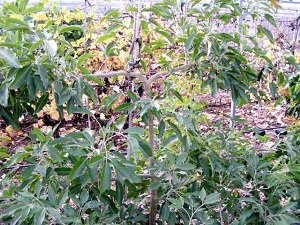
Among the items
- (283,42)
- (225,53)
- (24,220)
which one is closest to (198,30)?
(225,53)

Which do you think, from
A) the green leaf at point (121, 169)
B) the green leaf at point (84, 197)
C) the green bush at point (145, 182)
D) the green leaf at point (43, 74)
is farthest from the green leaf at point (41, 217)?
the green leaf at point (43, 74)

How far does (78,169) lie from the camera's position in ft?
3.56

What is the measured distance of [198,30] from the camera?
4.28 ft

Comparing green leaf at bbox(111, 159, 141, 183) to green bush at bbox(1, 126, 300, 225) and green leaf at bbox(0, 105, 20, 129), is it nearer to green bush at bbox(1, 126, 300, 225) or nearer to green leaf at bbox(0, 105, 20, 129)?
green bush at bbox(1, 126, 300, 225)

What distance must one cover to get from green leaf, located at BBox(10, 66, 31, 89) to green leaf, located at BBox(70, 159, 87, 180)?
0.26m

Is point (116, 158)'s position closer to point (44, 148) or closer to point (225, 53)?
point (44, 148)

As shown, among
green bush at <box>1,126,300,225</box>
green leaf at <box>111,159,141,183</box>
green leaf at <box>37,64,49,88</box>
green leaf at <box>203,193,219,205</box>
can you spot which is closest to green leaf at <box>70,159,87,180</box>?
green bush at <box>1,126,300,225</box>

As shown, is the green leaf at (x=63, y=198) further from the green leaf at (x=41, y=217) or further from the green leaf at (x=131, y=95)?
the green leaf at (x=131, y=95)

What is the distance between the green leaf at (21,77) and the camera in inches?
39.8

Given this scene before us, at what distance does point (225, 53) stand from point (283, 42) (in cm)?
342

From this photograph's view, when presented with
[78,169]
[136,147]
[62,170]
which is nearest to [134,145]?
[136,147]

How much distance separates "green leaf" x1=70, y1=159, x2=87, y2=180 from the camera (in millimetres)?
1080

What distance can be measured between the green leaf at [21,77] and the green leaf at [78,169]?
10.1 inches

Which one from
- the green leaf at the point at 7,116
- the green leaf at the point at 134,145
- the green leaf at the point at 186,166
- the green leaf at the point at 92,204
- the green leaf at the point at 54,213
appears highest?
the green leaf at the point at 7,116
